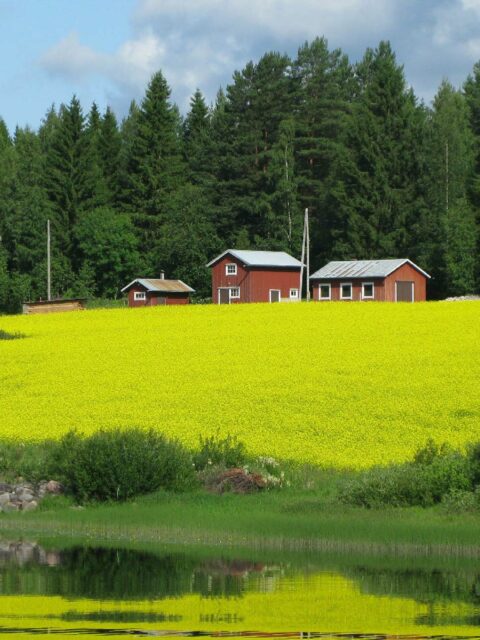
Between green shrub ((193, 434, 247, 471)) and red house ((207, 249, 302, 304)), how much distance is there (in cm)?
6245

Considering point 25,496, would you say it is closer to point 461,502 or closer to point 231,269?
point 461,502

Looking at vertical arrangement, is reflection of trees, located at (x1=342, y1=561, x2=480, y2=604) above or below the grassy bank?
below

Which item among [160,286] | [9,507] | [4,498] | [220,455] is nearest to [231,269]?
[160,286]

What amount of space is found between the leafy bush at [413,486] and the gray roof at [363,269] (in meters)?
63.3

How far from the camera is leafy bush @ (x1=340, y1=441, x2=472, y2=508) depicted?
2505 cm

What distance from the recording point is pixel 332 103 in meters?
123

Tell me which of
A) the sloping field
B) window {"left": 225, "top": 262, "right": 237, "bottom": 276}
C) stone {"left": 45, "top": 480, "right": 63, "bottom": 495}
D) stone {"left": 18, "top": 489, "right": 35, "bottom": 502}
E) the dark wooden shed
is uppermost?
window {"left": 225, "top": 262, "right": 237, "bottom": 276}

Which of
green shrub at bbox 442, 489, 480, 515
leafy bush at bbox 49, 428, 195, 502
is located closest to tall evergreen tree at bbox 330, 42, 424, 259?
leafy bush at bbox 49, 428, 195, 502

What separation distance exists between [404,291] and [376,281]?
225 cm

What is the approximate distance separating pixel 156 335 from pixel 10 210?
69989mm

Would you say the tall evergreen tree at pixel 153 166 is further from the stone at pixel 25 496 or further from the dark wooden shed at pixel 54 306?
the stone at pixel 25 496

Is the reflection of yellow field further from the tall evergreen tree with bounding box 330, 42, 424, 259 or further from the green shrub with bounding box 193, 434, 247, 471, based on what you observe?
the tall evergreen tree with bounding box 330, 42, 424, 259

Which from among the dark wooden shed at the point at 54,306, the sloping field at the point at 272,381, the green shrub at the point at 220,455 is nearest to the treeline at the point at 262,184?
the dark wooden shed at the point at 54,306

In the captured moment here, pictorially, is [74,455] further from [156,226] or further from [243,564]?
[156,226]
